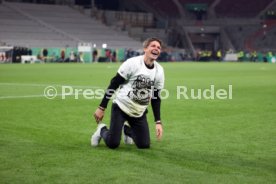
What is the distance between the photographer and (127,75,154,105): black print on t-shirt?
8805 millimetres

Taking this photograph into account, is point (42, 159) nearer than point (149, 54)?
Yes

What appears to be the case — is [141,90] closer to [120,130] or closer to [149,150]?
[120,130]

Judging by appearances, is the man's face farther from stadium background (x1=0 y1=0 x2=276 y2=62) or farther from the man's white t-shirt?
stadium background (x1=0 y1=0 x2=276 y2=62)

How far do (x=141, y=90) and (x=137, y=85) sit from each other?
10cm

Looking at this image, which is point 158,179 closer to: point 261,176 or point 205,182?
point 205,182

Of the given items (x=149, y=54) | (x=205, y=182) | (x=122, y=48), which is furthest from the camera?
(x=122, y=48)

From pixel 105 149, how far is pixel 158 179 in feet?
7.18

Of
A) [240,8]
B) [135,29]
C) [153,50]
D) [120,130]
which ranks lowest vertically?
[120,130]

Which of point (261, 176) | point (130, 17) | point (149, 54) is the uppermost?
point (130, 17)

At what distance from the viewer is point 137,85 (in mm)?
8820

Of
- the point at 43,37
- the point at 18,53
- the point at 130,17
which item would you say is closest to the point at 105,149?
the point at 18,53

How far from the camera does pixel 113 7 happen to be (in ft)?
258

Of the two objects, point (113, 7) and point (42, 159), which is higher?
point (113, 7)

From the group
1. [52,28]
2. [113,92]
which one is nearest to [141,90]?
[113,92]
